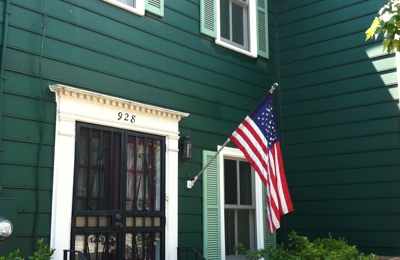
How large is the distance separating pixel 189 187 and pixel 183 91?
1.27 meters

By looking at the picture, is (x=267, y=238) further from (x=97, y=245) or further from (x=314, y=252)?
(x=97, y=245)

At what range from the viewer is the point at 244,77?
7.73 meters

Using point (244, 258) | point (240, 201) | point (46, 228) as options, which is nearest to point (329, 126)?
point (240, 201)

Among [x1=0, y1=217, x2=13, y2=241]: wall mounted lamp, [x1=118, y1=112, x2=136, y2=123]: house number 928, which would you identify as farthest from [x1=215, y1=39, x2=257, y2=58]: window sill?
[x1=0, y1=217, x2=13, y2=241]: wall mounted lamp

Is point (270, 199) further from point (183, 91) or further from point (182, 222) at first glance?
point (183, 91)

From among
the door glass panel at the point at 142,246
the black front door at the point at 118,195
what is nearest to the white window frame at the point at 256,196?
the black front door at the point at 118,195

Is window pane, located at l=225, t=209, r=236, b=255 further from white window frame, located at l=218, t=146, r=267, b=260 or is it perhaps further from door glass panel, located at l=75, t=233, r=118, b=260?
door glass panel, located at l=75, t=233, r=118, b=260

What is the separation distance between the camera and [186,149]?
6.45 m

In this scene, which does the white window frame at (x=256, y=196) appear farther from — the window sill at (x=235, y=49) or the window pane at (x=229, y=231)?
the window sill at (x=235, y=49)

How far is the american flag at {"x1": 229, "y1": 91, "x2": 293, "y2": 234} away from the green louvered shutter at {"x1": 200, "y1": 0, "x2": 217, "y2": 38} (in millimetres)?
1571

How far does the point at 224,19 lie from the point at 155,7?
1545mm

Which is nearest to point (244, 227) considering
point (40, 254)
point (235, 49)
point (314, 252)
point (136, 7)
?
point (314, 252)

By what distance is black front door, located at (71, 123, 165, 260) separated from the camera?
536 centimetres

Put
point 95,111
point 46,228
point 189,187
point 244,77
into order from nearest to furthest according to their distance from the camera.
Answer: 1. point 46,228
2. point 95,111
3. point 189,187
4. point 244,77
